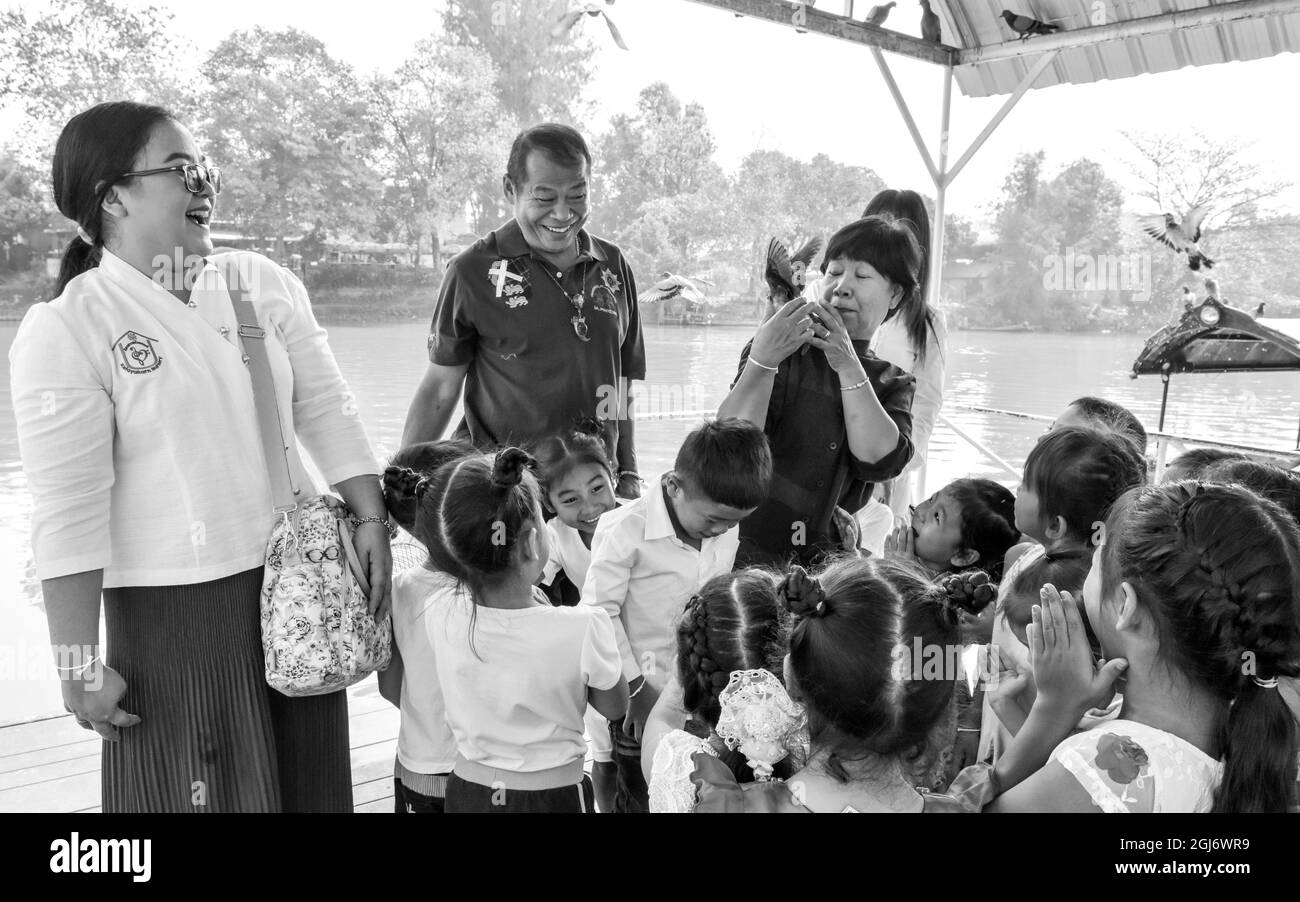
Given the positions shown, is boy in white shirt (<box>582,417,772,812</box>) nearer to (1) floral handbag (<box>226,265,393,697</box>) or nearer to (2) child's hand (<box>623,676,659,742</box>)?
(2) child's hand (<box>623,676,659,742</box>)

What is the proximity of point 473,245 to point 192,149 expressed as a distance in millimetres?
804

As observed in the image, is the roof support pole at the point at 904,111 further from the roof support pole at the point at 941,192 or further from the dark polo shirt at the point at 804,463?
the dark polo shirt at the point at 804,463

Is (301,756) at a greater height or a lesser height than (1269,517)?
lesser

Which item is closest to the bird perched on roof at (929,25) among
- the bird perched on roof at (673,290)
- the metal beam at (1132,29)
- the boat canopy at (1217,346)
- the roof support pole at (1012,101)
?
the metal beam at (1132,29)

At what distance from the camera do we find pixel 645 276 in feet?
29.9

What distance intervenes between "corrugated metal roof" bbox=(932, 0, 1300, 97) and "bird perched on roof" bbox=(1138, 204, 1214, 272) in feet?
2.70

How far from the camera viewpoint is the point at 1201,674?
40.5 inches

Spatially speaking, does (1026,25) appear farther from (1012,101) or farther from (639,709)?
(639,709)

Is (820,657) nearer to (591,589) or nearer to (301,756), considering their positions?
(591,589)

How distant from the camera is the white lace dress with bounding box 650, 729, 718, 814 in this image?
43.1 inches

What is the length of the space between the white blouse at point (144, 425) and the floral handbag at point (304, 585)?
0.07ft

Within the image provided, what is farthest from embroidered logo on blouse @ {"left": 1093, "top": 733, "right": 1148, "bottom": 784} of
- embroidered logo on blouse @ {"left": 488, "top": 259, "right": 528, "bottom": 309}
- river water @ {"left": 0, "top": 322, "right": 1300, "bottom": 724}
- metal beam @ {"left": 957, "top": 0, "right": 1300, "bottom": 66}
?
metal beam @ {"left": 957, "top": 0, "right": 1300, "bottom": 66}

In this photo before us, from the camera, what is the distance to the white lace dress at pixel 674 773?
1095 millimetres
